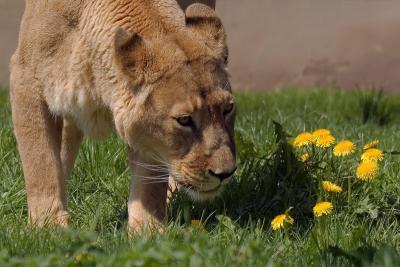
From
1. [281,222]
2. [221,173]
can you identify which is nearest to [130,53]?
[221,173]

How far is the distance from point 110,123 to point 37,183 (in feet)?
1.37

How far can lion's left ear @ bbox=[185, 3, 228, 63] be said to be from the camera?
4.23m

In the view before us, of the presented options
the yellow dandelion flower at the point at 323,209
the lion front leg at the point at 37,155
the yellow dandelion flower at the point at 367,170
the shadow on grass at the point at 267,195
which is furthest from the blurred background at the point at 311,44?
the yellow dandelion flower at the point at 323,209

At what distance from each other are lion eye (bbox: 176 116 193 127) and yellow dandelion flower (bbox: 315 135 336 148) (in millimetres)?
815

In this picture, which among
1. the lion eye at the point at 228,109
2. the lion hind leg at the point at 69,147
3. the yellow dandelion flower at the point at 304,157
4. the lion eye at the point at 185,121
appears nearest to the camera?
the lion eye at the point at 185,121

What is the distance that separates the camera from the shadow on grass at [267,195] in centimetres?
457

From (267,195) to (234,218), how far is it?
21 centimetres

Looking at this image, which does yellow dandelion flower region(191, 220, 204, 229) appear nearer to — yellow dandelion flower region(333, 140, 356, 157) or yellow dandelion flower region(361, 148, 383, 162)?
yellow dandelion flower region(333, 140, 356, 157)

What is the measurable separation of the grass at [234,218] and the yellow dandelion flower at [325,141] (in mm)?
183

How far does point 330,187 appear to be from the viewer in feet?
14.5

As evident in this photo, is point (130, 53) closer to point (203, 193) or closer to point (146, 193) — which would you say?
point (203, 193)

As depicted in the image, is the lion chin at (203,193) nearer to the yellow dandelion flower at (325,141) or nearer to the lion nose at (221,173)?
the lion nose at (221,173)

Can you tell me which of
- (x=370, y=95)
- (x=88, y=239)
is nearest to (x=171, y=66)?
(x=88, y=239)

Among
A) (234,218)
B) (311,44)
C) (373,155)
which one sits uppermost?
(373,155)
